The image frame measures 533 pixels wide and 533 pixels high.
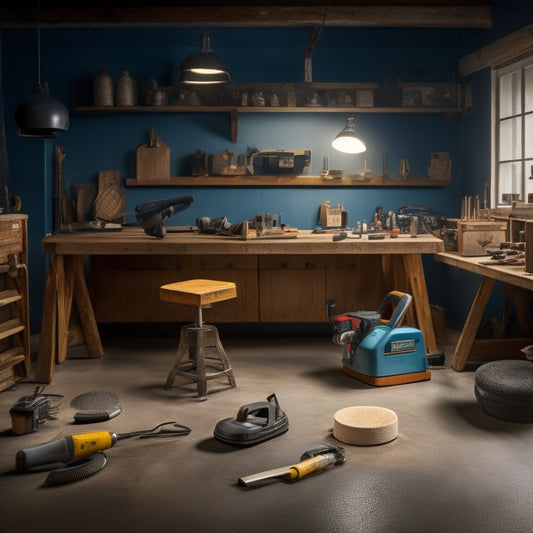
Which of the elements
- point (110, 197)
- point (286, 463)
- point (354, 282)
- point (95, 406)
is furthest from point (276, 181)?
point (286, 463)

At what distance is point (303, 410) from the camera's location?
411 centimetres

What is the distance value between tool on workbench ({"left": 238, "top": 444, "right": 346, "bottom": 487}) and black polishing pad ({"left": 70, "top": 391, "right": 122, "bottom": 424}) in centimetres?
124

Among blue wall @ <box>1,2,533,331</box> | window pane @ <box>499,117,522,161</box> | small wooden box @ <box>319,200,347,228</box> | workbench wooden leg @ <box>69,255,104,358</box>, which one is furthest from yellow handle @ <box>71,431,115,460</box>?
window pane @ <box>499,117,522,161</box>

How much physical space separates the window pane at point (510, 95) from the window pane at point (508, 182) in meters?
0.47

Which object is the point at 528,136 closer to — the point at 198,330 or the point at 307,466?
the point at 198,330

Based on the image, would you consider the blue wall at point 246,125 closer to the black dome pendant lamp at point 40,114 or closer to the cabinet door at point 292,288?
the cabinet door at point 292,288

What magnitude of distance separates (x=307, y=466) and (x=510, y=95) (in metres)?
4.17

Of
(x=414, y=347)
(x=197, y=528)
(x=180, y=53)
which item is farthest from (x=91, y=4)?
(x=197, y=528)

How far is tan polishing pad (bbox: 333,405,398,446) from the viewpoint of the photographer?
350cm

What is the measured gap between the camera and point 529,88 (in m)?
5.50

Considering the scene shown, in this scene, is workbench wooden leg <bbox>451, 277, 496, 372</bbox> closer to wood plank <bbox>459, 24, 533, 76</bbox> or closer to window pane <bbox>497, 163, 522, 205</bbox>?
window pane <bbox>497, 163, 522, 205</bbox>

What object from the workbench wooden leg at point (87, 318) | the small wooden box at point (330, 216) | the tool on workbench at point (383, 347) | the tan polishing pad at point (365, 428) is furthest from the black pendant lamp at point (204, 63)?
the tan polishing pad at point (365, 428)

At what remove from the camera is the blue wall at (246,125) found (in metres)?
6.40

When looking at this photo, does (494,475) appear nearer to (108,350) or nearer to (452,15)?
(108,350)
